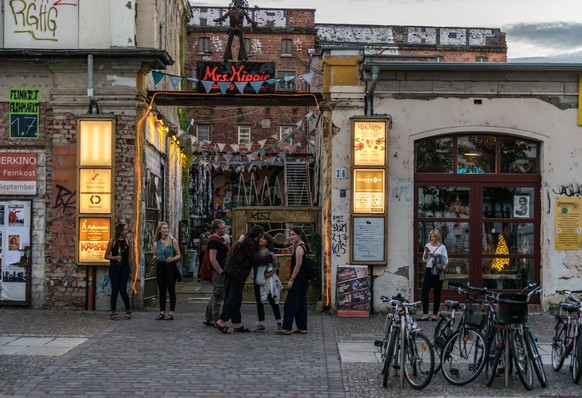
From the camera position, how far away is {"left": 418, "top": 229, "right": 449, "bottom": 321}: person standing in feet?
50.5

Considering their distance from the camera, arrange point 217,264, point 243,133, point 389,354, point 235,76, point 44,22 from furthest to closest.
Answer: point 243,133 → point 44,22 → point 235,76 → point 217,264 → point 389,354

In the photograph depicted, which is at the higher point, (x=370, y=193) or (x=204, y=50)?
(x=204, y=50)

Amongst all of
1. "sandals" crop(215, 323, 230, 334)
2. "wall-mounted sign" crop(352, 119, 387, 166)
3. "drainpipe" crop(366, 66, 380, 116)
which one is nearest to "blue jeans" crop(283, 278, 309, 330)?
"sandals" crop(215, 323, 230, 334)

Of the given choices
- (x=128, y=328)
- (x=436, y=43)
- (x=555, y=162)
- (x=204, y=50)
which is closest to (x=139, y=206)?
(x=128, y=328)

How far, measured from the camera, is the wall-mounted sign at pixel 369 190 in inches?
655

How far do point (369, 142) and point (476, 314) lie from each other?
23.5ft

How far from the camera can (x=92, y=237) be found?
1670 cm

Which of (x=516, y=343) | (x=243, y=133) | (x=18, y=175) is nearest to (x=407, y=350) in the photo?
(x=516, y=343)

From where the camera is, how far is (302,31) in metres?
56.2

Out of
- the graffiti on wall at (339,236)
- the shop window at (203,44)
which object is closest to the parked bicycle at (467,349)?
the graffiti on wall at (339,236)

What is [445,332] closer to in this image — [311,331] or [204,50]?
[311,331]

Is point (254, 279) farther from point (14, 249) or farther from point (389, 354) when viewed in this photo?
point (14, 249)

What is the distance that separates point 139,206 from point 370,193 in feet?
14.7

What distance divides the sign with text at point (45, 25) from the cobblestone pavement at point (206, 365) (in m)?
5.65
